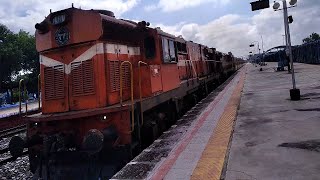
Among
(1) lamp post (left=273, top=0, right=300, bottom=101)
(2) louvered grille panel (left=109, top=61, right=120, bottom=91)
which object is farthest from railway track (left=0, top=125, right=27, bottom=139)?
(1) lamp post (left=273, top=0, right=300, bottom=101)

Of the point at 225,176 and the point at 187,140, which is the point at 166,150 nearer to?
the point at 187,140

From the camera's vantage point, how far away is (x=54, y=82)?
748cm

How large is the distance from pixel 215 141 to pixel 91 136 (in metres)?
2.66

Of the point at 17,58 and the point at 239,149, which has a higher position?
the point at 17,58

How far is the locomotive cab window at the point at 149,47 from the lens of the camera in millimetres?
8781

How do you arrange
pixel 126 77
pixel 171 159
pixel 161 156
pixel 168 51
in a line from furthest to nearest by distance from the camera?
pixel 168 51 < pixel 126 77 < pixel 161 156 < pixel 171 159

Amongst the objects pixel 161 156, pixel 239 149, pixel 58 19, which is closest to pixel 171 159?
pixel 161 156

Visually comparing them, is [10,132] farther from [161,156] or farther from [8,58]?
[8,58]

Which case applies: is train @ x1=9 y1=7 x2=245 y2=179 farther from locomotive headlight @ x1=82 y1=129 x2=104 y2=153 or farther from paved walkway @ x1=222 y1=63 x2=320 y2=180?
paved walkway @ x1=222 y1=63 x2=320 y2=180

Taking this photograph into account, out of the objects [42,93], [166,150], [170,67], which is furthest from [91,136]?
[170,67]

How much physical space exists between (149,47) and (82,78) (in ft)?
7.65

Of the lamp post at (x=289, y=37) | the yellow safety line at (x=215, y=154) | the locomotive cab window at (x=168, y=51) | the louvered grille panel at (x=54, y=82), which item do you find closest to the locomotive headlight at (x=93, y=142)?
the louvered grille panel at (x=54, y=82)

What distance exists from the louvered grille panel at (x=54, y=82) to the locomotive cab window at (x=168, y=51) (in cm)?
293

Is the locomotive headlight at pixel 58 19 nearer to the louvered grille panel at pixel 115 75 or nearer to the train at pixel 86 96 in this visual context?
the train at pixel 86 96
